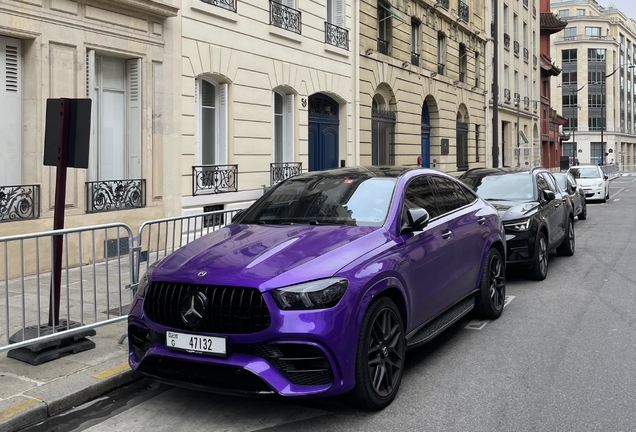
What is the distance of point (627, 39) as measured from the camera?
109250mm

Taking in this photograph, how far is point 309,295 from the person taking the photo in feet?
14.3

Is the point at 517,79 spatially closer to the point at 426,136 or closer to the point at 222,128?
the point at 426,136

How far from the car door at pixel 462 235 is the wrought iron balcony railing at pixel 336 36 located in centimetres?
1204

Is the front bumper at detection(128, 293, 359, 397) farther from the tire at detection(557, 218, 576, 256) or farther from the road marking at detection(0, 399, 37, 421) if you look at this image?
the tire at detection(557, 218, 576, 256)

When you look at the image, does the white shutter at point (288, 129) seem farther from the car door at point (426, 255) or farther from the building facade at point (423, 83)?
the car door at point (426, 255)

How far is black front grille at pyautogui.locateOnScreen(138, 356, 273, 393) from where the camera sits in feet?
14.0

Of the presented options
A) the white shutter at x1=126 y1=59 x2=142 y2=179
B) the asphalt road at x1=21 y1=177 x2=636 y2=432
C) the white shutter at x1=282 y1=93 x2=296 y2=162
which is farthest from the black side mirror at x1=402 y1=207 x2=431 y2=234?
the white shutter at x1=282 y1=93 x2=296 y2=162

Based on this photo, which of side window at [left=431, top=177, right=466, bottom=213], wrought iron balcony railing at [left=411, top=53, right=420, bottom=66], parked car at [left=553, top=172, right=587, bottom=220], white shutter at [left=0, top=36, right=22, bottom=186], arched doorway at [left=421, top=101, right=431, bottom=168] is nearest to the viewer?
side window at [left=431, top=177, right=466, bottom=213]

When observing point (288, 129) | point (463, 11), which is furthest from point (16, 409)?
point (463, 11)

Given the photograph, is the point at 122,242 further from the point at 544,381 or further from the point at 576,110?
the point at 576,110

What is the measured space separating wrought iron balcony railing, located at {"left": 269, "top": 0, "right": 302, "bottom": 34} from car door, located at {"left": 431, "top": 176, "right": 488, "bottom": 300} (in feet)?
32.4

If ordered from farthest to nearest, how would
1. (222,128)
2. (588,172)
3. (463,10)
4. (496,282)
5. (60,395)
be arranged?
(463,10)
(588,172)
(222,128)
(496,282)
(60,395)

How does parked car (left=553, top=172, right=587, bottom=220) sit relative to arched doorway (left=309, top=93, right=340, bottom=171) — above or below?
below

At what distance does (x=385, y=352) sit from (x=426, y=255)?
1.15 metres
